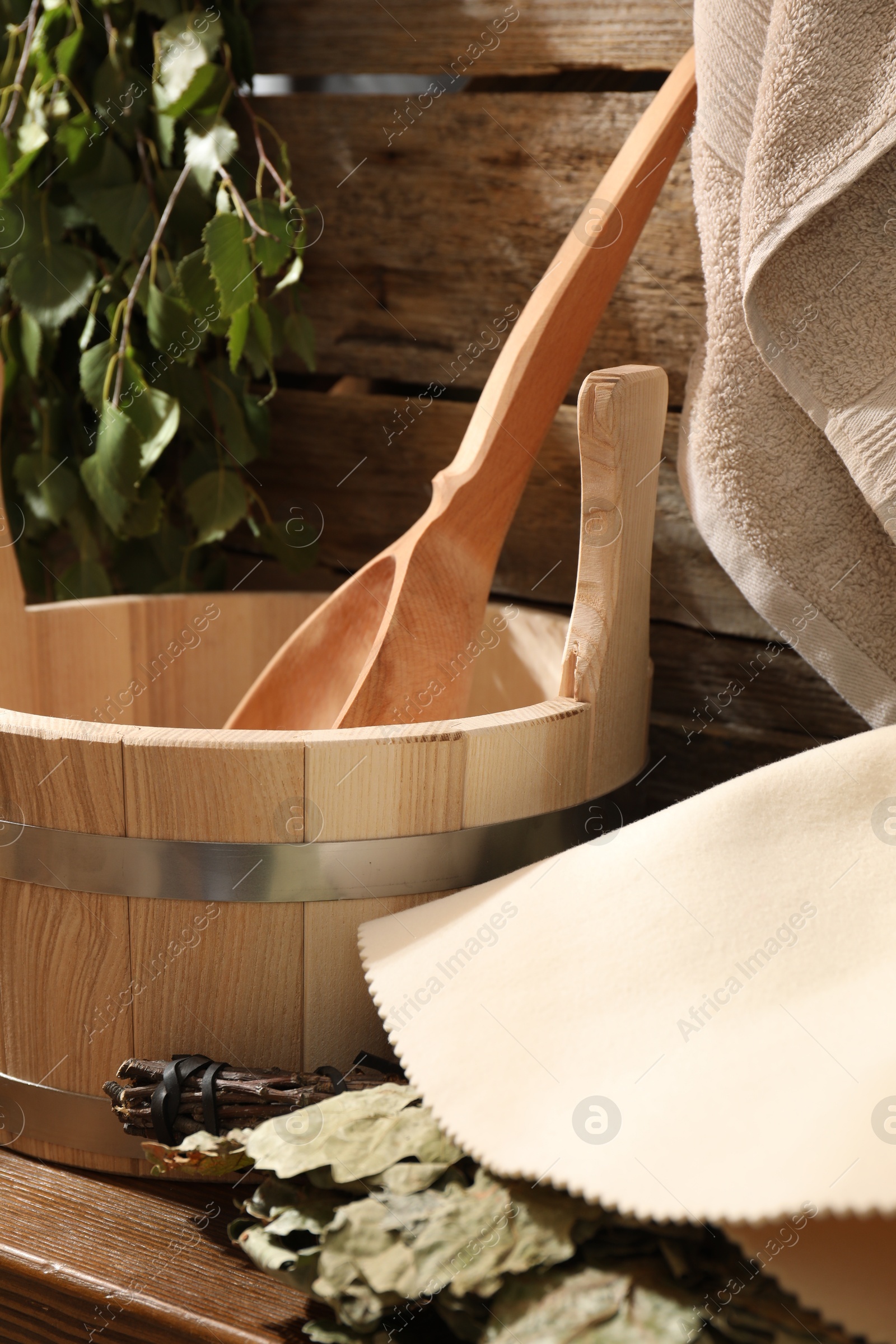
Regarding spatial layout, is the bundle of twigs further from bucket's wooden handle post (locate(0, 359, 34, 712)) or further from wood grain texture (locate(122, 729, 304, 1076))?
bucket's wooden handle post (locate(0, 359, 34, 712))

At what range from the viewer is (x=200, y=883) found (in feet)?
1.87

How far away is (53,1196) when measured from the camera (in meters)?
0.61

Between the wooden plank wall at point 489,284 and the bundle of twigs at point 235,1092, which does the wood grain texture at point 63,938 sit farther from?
the wooden plank wall at point 489,284

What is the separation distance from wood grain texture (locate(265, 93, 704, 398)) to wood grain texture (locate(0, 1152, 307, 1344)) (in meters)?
0.69

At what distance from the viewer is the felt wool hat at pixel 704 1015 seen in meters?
0.43

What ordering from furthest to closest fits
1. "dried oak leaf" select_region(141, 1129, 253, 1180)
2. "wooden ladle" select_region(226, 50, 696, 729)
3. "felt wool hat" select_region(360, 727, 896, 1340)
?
"wooden ladle" select_region(226, 50, 696, 729)
"dried oak leaf" select_region(141, 1129, 253, 1180)
"felt wool hat" select_region(360, 727, 896, 1340)

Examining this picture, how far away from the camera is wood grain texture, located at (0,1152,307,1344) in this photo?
0.52 metres

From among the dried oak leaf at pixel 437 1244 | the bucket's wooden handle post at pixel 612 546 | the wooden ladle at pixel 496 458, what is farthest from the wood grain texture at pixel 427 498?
the dried oak leaf at pixel 437 1244

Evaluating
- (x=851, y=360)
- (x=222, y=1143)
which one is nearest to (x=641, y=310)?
(x=851, y=360)

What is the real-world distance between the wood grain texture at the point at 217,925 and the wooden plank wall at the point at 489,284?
492 millimetres

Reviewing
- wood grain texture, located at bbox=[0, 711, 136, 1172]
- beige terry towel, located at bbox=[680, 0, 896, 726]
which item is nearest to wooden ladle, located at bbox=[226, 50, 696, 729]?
beige terry towel, located at bbox=[680, 0, 896, 726]

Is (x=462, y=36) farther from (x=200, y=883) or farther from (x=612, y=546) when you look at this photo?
(x=200, y=883)

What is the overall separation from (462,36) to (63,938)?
795 millimetres

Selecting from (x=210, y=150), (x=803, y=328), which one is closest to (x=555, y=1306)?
(x=803, y=328)
